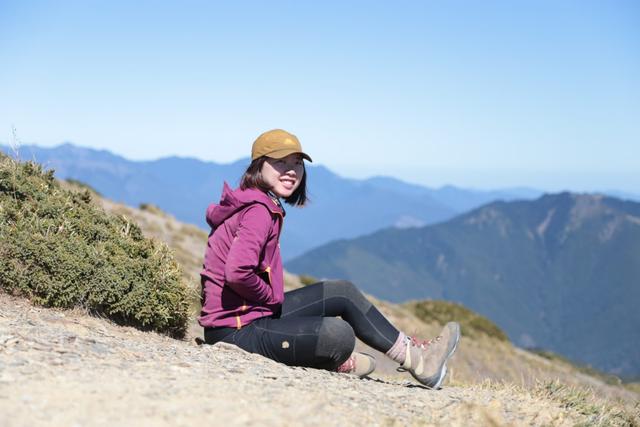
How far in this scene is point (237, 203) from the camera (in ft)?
19.7

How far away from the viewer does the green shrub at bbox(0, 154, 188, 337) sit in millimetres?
6711

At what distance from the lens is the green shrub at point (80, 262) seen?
671 cm

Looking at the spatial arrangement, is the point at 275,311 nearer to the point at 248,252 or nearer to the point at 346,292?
the point at 346,292

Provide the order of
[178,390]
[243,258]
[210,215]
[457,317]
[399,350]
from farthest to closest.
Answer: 1. [457,317]
2. [210,215]
3. [399,350]
4. [243,258]
5. [178,390]

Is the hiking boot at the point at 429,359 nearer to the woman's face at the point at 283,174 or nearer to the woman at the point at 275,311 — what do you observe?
the woman at the point at 275,311

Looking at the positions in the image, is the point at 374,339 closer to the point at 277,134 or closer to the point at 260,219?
the point at 260,219

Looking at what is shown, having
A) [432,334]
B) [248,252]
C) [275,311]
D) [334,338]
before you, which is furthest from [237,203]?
[432,334]

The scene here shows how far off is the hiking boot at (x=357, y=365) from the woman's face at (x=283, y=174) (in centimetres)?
189

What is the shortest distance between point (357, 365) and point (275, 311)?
1066 mm

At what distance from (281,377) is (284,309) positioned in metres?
1.14

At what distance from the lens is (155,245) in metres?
8.19

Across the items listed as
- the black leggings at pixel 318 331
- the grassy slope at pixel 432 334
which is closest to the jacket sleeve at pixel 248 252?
the black leggings at pixel 318 331

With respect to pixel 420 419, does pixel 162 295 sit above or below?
above

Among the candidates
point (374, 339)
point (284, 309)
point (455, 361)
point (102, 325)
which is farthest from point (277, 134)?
point (455, 361)
